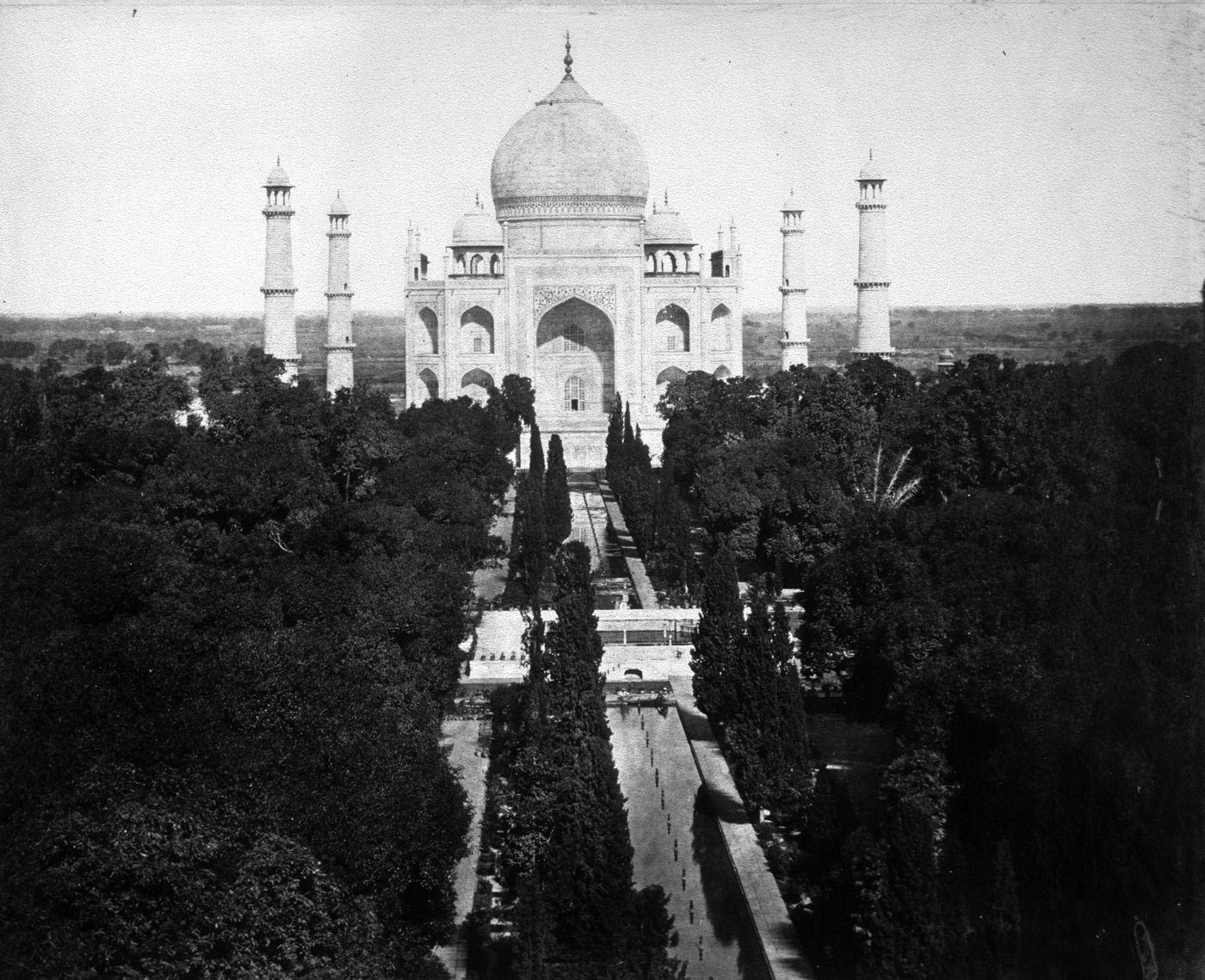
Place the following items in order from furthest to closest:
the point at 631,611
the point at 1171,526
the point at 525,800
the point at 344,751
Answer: the point at 631,611 → the point at 1171,526 → the point at 525,800 → the point at 344,751

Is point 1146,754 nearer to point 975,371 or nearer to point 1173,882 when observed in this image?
point 1173,882

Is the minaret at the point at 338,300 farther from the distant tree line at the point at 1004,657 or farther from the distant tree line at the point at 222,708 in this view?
the distant tree line at the point at 1004,657

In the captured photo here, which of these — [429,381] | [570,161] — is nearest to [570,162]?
[570,161]

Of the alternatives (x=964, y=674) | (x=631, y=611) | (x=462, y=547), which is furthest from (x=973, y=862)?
(x=462, y=547)

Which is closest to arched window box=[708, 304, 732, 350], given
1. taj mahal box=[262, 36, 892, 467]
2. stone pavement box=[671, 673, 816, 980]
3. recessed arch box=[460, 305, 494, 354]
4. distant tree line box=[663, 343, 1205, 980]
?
taj mahal box=[262, 36, 892, 467]

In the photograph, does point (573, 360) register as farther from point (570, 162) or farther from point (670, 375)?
point (570, 162)

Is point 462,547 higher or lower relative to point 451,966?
higher

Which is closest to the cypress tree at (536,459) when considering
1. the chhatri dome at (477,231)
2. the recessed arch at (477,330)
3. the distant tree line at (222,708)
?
the distant tree line at (222,708)
